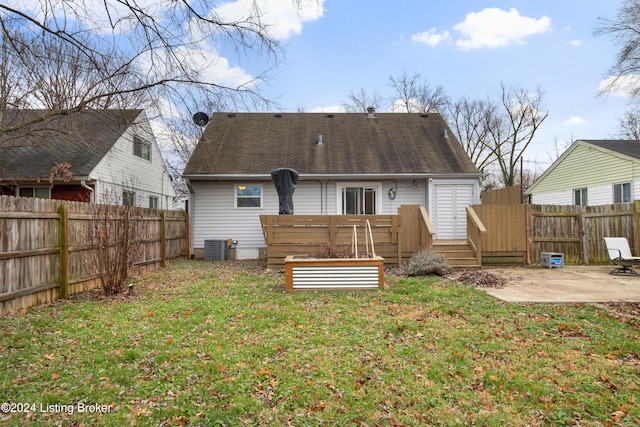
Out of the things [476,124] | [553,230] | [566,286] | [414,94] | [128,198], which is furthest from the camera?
[476,124]

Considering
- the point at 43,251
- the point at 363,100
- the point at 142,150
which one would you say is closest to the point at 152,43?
the point at 43,251

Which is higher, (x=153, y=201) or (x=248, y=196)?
(x=153, y=201)

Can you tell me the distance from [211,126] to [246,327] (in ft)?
38.5

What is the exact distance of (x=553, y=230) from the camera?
10.7 meters

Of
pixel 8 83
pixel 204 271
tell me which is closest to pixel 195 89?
pixel 8 83

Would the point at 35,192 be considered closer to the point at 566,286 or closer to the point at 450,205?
the point at 450,205

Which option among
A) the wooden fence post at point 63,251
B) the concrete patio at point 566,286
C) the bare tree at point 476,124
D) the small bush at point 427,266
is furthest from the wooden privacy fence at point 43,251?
the bare tree at point 476,124

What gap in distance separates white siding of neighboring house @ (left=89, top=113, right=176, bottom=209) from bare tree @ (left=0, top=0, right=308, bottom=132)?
330 inches

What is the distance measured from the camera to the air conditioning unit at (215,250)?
12.2 metres

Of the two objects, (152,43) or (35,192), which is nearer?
(152,43)

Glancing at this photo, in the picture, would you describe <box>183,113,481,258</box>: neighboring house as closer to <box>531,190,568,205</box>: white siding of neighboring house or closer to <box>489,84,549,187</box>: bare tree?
<box>531,190,568,205</box>: white siding of neighboring house

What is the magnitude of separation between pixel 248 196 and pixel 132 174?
6674 mm

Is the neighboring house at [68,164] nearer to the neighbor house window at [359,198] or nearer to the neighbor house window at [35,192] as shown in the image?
the neighbor house window at [35,192]

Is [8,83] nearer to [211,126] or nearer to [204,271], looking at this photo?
[204,271]
